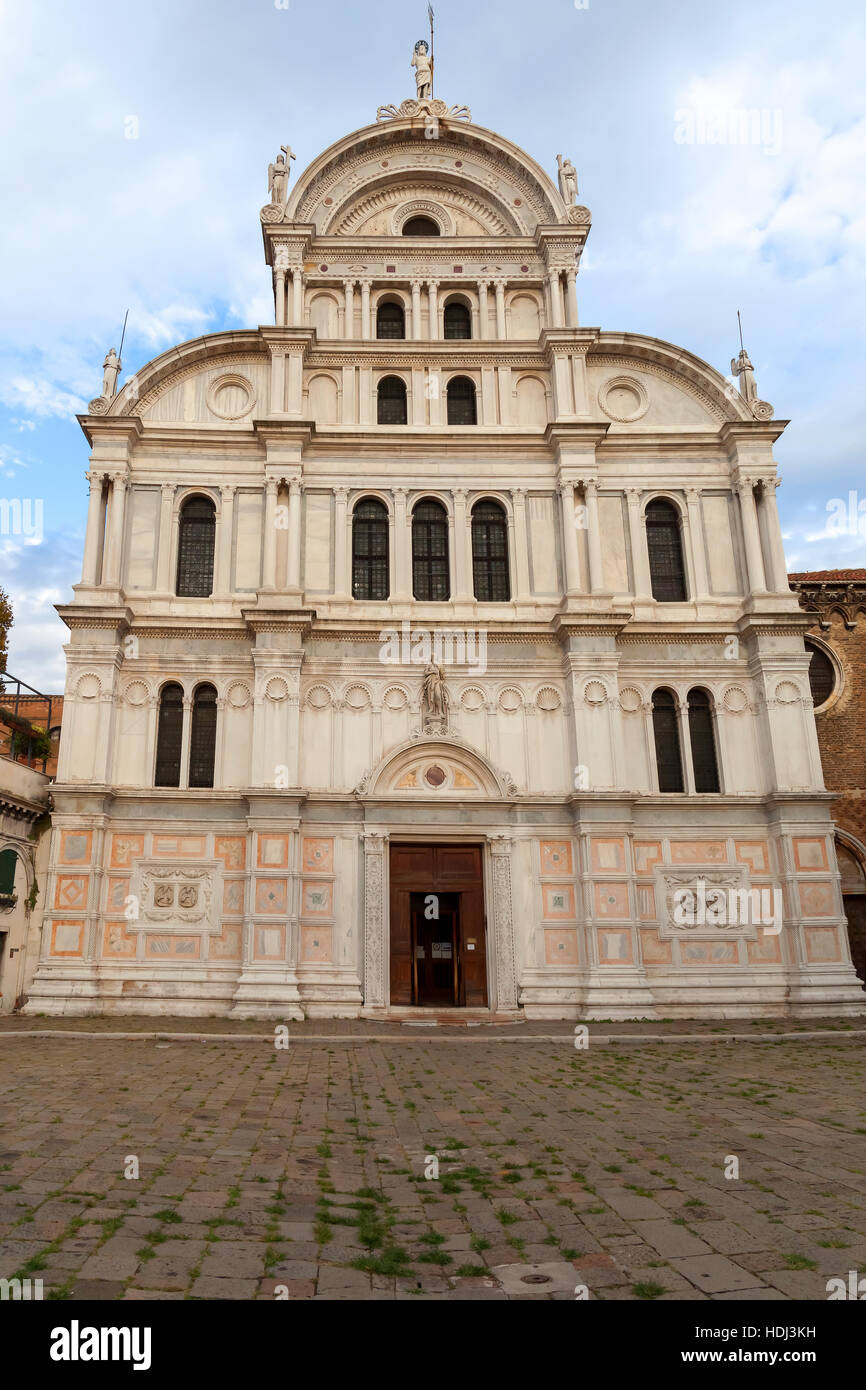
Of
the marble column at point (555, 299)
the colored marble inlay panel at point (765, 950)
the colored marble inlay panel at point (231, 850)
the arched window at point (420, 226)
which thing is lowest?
the colored marble inlay panel at point (765, 950)

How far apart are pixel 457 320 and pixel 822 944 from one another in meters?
20.6

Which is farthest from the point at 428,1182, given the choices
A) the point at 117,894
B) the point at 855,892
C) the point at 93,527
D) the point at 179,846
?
the point at 855,892

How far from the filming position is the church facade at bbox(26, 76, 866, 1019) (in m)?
23.4

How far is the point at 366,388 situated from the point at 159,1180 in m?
23.9

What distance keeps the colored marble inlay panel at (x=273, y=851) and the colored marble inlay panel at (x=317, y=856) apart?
0.63 metres

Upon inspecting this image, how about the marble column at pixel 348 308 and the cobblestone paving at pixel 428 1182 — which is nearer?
the cobblestone paving at pixel 428 1182

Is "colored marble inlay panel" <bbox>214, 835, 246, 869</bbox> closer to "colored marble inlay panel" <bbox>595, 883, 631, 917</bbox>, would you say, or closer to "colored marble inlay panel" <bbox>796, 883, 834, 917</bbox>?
"colored marble inlay panel" <bbox>595, 883, 631, 917</bbox>

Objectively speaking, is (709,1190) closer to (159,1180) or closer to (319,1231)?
(319,1231)

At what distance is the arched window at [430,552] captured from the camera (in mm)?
26719

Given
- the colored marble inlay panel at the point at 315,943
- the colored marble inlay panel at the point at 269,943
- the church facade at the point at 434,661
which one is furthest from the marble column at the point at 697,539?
the colored marble inlay panel at the point at 269,943

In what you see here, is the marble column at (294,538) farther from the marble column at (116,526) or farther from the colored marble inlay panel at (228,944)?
the colored marble inlay panel at (228,944)

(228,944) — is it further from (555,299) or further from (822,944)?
(555,299)

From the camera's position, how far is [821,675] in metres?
30.6

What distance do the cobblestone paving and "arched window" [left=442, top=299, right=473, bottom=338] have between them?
73.1 feet
